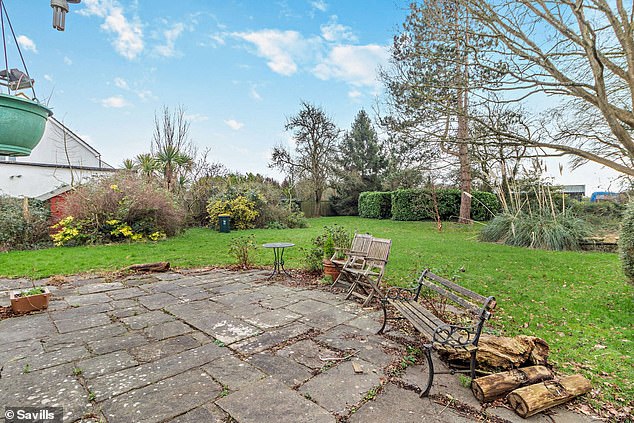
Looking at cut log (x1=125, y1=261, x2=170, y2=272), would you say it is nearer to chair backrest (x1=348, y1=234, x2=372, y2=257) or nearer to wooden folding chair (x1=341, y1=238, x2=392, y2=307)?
wooden folding chair (x1=341, y1=238, x2=392, y2=307)

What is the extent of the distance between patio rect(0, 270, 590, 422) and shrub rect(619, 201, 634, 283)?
3.05 m

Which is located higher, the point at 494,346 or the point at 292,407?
the point at 494,346

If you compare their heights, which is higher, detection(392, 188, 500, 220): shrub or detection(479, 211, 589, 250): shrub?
detection(392, 188, 500, 220): shrub

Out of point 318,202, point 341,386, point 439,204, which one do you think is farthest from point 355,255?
point 318,202

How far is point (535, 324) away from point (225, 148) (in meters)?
16.9

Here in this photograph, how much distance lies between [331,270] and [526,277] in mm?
3254

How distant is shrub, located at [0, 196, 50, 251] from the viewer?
7.98m

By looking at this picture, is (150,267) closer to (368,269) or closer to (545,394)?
(368,269)

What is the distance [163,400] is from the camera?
→ 2014 millimetres

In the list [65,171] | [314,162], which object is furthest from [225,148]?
[65,171]

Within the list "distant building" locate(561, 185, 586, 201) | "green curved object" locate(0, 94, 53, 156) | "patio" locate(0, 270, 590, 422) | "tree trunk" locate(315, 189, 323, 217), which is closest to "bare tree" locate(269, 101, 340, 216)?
"tree trunk" locate(315, 189, 323, 217)

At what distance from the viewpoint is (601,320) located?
3.49 m

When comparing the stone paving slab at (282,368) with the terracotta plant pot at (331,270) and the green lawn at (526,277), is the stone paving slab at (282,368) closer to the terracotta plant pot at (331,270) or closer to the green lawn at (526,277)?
the green lawn at (526,277)

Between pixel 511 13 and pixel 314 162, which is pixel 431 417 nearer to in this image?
pixel 511 13
